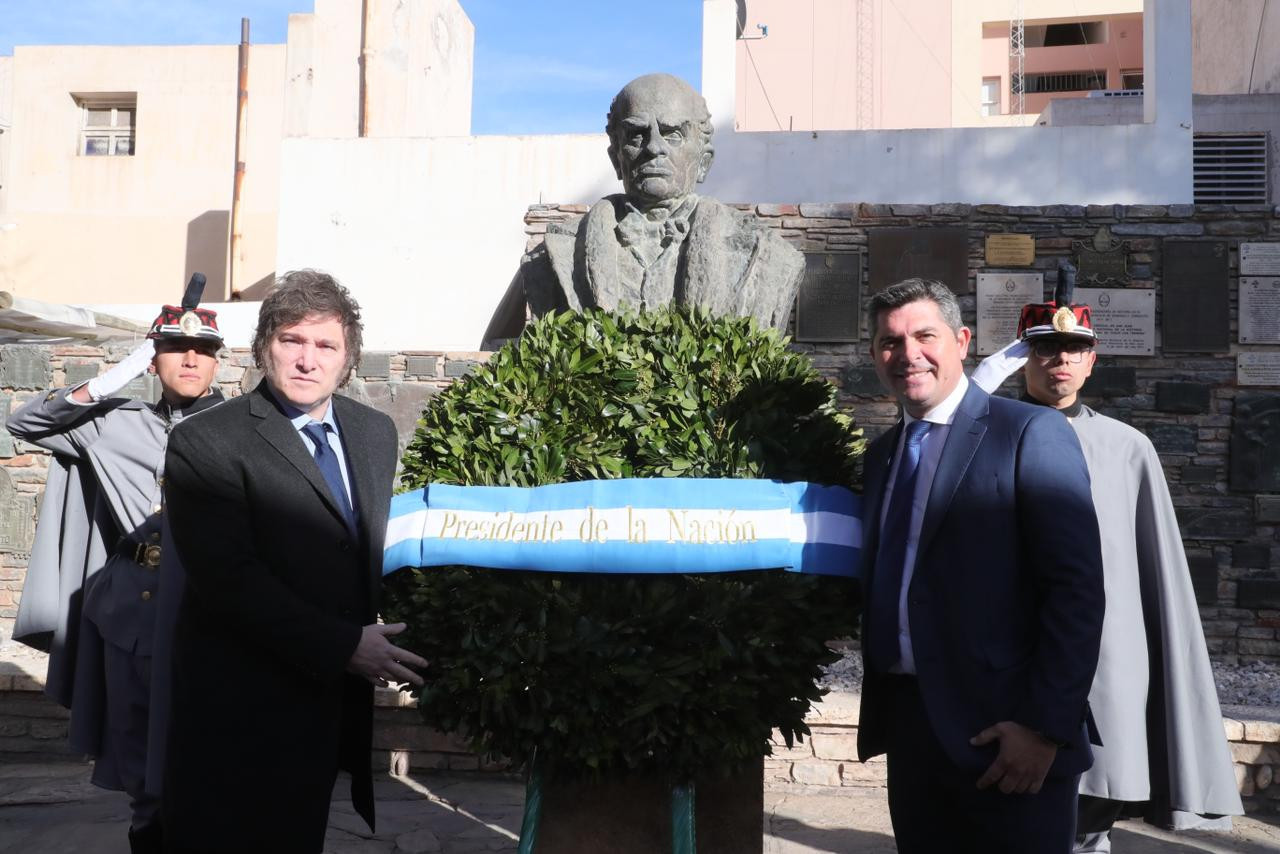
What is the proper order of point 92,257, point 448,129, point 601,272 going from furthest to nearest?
point 92,257 < point 448,129 < point 601,272

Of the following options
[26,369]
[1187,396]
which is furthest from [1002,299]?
[26,369]

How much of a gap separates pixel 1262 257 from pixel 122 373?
7.46 m

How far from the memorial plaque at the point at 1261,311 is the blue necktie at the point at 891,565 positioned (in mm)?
6796

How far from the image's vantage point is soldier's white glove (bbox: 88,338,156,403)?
3.40 meters

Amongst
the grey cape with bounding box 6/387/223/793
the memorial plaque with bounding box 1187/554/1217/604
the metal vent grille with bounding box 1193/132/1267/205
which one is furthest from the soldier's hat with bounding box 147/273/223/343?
the metal vent grille with bounding box 1193/132/1267/205

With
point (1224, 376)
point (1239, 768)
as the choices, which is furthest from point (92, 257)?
point (1239, 768)

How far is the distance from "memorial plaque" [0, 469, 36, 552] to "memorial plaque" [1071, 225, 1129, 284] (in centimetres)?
806

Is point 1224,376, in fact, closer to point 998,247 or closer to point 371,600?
point 998,247

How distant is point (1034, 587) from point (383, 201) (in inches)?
424

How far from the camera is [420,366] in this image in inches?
346

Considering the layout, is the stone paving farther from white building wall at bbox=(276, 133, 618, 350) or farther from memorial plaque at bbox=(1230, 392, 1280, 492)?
white building wall at bbox=(276, 133, 618, 350)

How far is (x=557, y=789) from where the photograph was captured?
2664 millimetres

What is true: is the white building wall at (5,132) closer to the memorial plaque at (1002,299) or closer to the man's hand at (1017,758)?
the memorial plaque at (1002,299)

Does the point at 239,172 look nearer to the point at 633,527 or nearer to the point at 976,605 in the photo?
the point at 633,527
